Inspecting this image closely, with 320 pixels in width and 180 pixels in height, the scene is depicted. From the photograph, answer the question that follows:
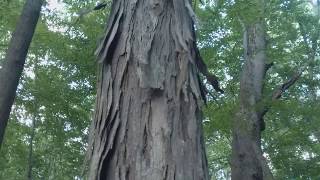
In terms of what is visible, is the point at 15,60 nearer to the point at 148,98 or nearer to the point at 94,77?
the point at 94,77

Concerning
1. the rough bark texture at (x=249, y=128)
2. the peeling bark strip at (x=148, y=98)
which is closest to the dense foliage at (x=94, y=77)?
the rough bark texture at (x=249, y=128)

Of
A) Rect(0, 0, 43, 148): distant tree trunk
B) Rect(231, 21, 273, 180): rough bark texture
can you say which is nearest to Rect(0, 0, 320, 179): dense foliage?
Rect(231, 21, 273, 180): rough bark texture

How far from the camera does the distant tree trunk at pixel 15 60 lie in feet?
19.2

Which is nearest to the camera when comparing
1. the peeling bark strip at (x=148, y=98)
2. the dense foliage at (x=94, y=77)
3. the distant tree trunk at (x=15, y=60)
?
the peeling bark strip at (x=148, y=98)

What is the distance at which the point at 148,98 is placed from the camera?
6.90 feet

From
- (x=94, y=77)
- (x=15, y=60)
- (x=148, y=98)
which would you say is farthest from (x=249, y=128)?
(x=148, y=98)

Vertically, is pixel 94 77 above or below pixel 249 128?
above

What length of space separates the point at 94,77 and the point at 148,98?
711 centimetres

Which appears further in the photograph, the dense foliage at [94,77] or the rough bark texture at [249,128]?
the dense foliage at [94,77]

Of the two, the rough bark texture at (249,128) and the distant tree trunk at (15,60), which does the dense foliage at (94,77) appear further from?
the distant tree trunk at (15,60)

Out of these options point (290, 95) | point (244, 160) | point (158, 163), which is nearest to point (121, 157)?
point (158, 163)

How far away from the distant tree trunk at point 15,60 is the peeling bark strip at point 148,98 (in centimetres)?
390

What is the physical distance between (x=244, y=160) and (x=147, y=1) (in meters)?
5.54

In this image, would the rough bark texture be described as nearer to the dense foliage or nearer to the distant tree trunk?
the dense foliage
